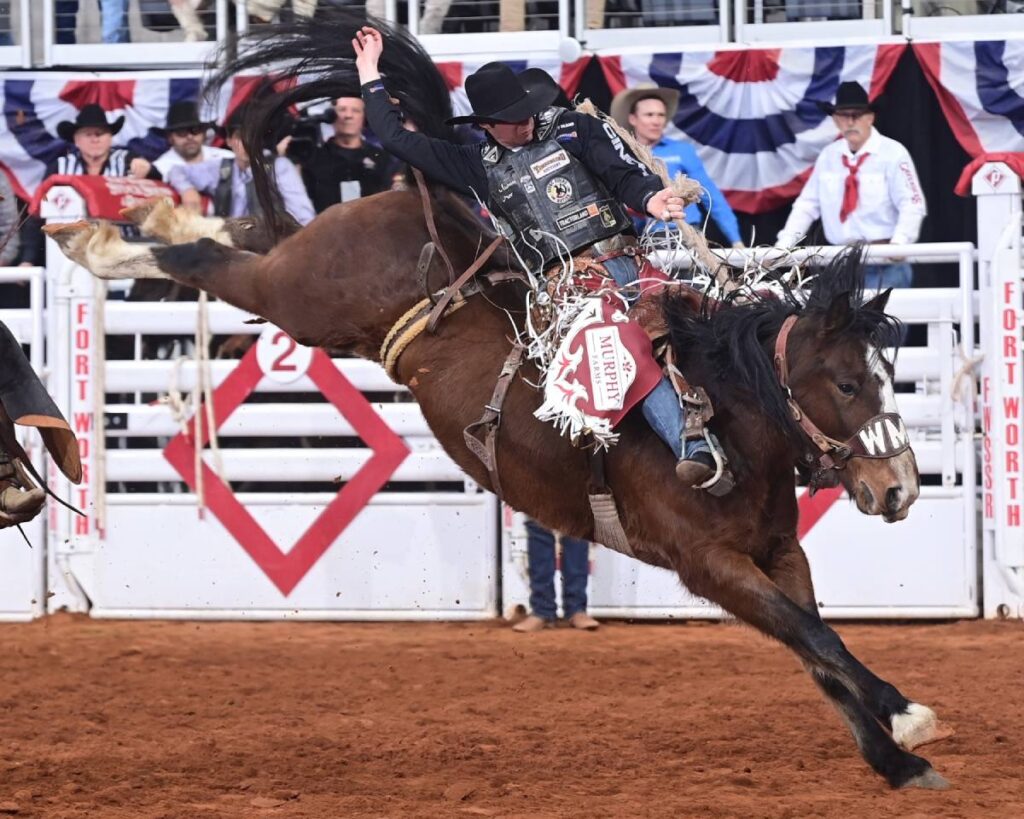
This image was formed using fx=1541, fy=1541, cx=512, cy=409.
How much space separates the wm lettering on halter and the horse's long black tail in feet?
6.98

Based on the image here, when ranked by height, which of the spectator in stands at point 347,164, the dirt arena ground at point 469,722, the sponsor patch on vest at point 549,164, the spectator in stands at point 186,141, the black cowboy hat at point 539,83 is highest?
the spectator in stands at point 186,141

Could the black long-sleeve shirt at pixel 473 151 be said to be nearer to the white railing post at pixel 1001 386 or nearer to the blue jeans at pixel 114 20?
the white railing post at pixel 1001 386

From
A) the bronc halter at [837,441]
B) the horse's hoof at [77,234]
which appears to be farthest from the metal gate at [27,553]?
the bronc halter at [837,441]

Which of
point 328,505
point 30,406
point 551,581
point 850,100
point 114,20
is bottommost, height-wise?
point 551,581

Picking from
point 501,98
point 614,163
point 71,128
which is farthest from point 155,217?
point 71,128

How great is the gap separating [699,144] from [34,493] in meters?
5.85

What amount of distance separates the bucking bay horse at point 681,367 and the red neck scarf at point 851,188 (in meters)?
3.36

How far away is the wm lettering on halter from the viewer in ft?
14.6

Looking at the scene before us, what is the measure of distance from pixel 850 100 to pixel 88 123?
4529 millimetres

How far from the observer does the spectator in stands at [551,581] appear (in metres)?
7.60

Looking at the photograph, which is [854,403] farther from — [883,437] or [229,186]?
[229,186]

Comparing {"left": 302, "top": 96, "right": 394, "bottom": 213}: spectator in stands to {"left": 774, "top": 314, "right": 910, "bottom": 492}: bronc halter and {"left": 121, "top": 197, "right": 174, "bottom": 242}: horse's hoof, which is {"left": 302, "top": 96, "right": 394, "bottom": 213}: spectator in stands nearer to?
{"left": 121, "top": 197, "right": 174, "bottom": 242}: horse's hoof

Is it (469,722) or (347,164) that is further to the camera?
(347,164)

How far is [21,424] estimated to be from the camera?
4.66m
